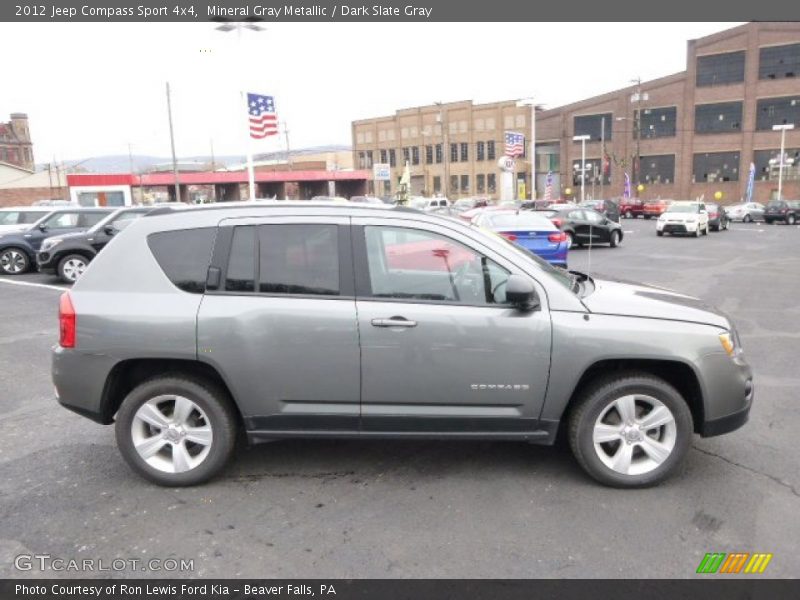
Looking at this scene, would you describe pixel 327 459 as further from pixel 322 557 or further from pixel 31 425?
pixel 31 425

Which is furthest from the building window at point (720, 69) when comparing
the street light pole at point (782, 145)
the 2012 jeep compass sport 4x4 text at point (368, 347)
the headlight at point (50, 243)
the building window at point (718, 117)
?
the 2012 jeep compass sport 4x4 text at point (368, 347)

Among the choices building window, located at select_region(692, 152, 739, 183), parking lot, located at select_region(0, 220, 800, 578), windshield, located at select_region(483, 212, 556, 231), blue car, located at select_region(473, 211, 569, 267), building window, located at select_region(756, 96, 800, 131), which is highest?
building window, located at select_region(756, 96, 800, 131)

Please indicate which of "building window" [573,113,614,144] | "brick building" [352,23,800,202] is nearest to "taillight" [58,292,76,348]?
"brick building" [352,23,800,202]

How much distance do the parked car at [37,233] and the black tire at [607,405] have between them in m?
14.0

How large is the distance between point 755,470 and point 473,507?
2.05m

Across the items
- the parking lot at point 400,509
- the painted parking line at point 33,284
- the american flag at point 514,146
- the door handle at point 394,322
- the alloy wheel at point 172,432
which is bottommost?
the parking lot at point 400,509

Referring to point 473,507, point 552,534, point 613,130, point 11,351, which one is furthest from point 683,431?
point 613,130

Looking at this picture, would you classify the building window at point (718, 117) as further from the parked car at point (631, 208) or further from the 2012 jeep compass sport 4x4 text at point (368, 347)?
the 2012 jeep compass sport 4x4 text at point (368, 347)

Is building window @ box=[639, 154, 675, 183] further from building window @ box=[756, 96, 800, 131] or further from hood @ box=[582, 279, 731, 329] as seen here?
hood @ box=[582, 279, 731, 329]

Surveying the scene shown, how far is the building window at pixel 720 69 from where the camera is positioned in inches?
2250

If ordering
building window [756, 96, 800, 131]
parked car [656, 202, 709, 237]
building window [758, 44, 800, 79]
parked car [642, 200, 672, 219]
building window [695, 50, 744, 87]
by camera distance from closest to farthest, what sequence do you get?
parked car [656, 202, 709, 237], parked car [642, 200, 672, 219], building window [758, 44, 800, 79], building window [756, 96, 800, 131], building window [695, 50, 744, 87]

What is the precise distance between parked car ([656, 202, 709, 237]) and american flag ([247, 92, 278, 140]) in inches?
725

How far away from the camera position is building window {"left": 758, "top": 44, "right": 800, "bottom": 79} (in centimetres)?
5444

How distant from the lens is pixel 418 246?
13.1 ft
